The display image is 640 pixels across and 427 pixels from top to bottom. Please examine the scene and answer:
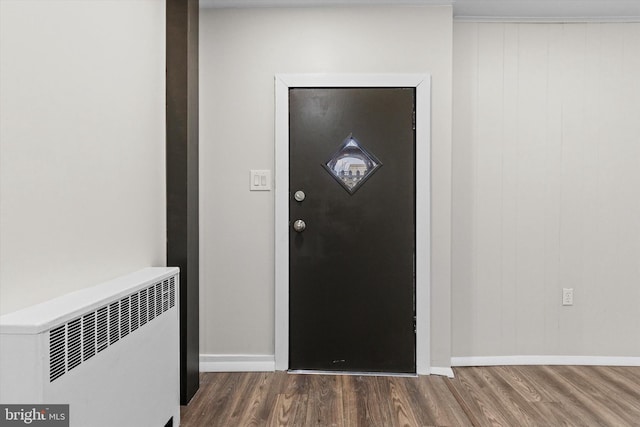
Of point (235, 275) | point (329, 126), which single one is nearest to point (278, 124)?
point (329, 126)

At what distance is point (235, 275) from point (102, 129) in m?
1.37

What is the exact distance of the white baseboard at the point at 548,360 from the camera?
2.89 m

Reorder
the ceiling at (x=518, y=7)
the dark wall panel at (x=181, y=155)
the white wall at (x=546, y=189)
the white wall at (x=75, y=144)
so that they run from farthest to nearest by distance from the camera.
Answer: the white wall at (x=546, y=189), the ceiling at (x=518, y=7), the dark wall panel at (x=181, y=155), the white wall at (x=75, y=144)

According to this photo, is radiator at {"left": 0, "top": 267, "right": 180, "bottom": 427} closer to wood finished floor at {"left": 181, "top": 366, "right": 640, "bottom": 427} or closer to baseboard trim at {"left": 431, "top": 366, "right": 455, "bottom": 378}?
wood finished floor at {"left": 181, "top": 366, "right": 640, "bottom": 427}

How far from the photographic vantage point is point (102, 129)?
5.39 feet

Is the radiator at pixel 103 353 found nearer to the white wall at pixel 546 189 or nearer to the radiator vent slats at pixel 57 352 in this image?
the radiator vent slats at pixel 57 352

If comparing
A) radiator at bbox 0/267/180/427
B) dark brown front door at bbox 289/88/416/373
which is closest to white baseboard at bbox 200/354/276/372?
dark brown front door at bbox 289/88/416/373

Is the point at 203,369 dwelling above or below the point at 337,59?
below

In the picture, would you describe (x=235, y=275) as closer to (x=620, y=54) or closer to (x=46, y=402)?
(x=46, y=402)

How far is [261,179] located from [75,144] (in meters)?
1.36

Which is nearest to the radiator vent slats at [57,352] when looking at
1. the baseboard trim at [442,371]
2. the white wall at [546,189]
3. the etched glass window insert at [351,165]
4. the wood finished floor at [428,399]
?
the wood finished floor at [428,399]

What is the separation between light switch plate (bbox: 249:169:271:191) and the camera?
9.05 ft

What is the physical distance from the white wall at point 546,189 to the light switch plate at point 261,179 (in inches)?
47.1

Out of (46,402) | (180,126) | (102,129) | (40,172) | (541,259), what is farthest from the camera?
(541,259)
